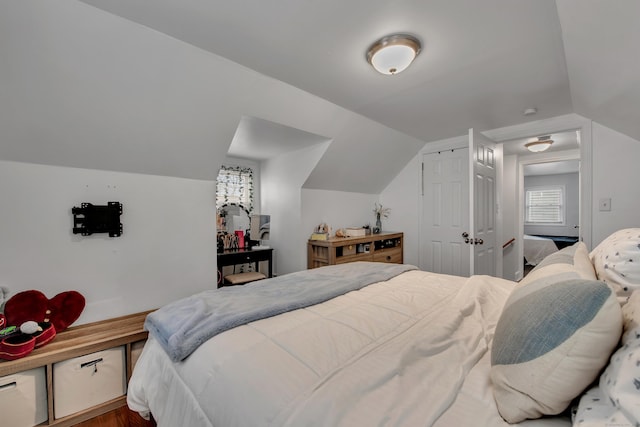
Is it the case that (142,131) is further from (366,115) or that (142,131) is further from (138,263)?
(366,115)

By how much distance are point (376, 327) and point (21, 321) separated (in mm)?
2209

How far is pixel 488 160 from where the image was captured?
10.4 ft

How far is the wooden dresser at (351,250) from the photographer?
10.7ft

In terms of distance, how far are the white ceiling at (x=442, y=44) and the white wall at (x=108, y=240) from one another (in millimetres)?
1195

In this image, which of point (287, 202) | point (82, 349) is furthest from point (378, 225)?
point (82, 349)

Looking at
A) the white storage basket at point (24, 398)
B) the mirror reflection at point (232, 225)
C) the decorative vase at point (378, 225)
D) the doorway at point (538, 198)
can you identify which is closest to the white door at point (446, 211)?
the decorative vase at point (378, 225)

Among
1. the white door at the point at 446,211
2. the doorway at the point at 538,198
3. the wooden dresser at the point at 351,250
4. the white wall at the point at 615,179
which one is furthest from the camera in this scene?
the doorway at the point at 538,198

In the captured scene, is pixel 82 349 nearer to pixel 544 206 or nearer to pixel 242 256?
pixel 242 256

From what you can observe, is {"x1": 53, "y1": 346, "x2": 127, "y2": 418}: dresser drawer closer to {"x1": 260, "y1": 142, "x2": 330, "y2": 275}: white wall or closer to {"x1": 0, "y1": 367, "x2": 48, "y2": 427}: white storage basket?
{"x1": 0, "y1": 367, "x2": 48, "y2": 427}: white storage basket

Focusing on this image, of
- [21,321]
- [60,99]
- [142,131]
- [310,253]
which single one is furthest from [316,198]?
[21,321]

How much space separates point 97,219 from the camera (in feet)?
6.57

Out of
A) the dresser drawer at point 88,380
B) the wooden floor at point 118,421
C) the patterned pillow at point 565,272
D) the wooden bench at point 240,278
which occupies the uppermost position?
Answer: the patterned pillow at point 565,272

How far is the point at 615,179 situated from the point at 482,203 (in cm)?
109

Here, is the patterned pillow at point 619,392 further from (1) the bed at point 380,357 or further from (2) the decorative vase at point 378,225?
(2) the decorative vase at point 378,225
